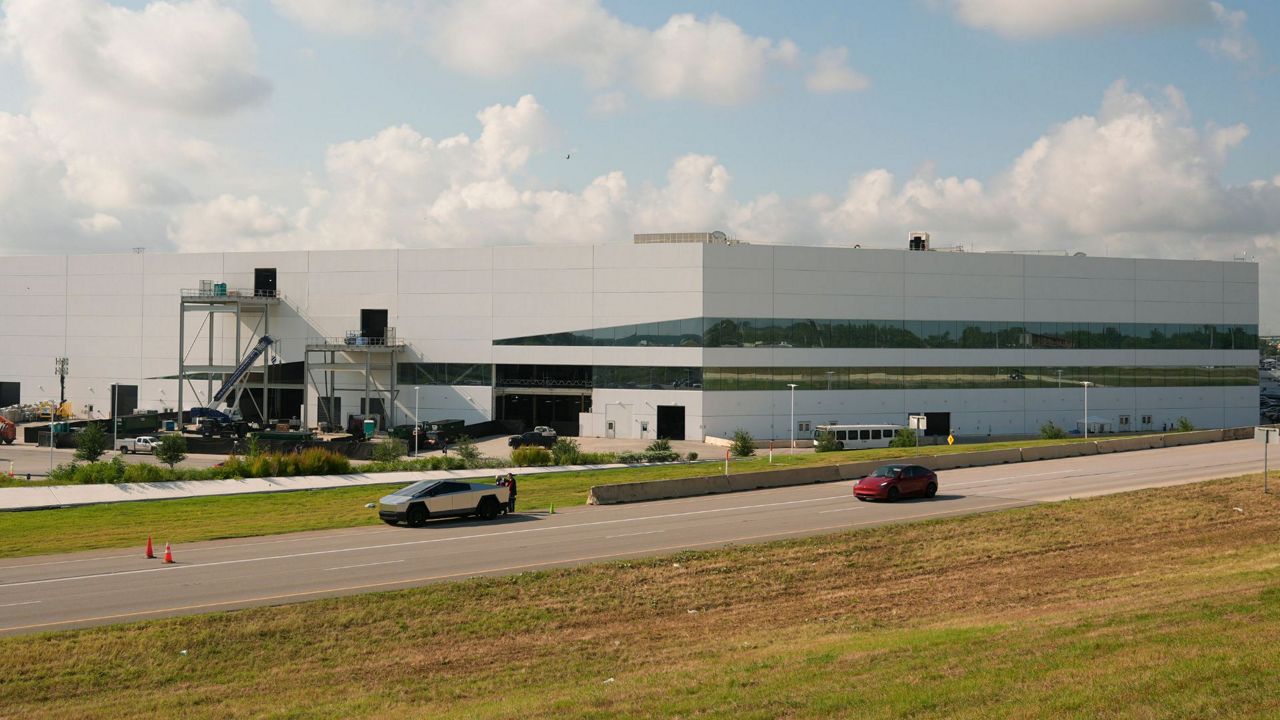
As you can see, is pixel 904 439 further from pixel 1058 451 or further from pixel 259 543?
pixel 259 543

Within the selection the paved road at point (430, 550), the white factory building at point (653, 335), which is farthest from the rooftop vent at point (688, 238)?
the paved road at point (430, 550)

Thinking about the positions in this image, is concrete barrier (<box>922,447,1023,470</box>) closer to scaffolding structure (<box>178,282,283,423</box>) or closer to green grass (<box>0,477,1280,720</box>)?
green grass (<box>0,477,1280,720</box>)

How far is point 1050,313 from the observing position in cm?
7856

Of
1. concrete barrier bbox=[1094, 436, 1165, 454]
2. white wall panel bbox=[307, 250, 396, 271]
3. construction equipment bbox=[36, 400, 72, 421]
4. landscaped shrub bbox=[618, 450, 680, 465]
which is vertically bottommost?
landscaped shrub bbox=[618, 450, 680, 465]

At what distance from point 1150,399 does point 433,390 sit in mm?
57324

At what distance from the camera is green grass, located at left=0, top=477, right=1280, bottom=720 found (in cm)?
1184

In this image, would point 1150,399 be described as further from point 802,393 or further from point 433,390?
point 433,390

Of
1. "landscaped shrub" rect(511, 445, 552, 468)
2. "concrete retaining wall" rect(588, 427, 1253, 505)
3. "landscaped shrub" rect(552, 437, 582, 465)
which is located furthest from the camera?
"landscaped shrub" rect(552, 437, 582, 465)

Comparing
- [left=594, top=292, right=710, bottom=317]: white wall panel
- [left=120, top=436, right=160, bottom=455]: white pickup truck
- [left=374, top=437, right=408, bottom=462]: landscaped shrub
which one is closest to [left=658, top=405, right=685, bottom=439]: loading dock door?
[left=594, top=292, right=710, bottom=317]: white wall panel

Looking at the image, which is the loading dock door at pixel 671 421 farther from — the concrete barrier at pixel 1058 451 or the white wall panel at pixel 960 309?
the concrete barrier at pixel 1058 451

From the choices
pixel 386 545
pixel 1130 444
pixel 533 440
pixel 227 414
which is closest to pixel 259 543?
pixel 386 545

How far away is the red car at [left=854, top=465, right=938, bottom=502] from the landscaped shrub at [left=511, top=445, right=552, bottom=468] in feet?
67.5

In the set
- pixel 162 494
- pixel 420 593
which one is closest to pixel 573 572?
pixel 420 593

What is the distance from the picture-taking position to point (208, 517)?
1257 inches
